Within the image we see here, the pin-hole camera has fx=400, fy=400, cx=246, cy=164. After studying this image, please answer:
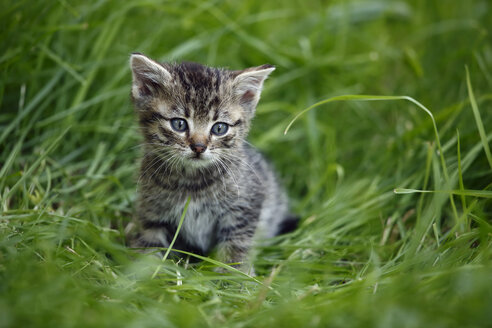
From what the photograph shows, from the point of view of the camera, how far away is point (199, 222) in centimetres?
248

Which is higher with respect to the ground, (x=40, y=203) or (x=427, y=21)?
(x=427, y=21)

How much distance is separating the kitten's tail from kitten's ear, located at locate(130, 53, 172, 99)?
1341mm

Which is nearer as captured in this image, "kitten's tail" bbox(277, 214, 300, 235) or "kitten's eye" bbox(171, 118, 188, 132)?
"kitten's eye" bbox(171, 118, 188, 132)

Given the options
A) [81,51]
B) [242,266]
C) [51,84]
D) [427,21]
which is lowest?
[242,266]

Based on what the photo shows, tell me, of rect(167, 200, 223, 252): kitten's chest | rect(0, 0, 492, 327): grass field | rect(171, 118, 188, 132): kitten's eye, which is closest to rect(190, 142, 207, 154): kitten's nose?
rect(171, 118, 188, 132): kitten's eye

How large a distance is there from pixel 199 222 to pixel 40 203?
3.26ft

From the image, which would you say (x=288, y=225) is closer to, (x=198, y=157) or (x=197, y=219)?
(x=197, y=219)

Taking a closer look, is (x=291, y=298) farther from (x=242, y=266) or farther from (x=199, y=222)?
(x=199, y=222)

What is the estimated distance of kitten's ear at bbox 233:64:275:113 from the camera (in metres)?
2.42

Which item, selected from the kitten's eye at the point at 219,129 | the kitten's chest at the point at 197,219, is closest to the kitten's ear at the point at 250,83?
the kitten's eye at the point at 219,129

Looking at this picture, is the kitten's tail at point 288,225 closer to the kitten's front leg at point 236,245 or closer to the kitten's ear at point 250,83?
the kitten's front leg at point 236,245

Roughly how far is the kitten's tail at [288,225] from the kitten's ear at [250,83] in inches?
35.5

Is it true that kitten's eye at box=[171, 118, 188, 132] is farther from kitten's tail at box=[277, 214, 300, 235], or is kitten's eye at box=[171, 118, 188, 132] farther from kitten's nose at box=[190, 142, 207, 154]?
kitten's tail at box=[277, 214, 300, 235]

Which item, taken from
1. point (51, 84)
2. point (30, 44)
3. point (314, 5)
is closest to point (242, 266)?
point (51, 84)
